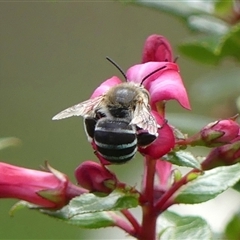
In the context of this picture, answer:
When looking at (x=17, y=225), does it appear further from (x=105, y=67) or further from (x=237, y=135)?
(x=237, y=135)

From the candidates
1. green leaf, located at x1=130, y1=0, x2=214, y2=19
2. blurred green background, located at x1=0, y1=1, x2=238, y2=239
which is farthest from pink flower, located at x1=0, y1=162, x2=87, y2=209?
blurred green background, located at x1=0, y1=1, x2=238, y2=239

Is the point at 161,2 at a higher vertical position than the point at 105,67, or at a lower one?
lower

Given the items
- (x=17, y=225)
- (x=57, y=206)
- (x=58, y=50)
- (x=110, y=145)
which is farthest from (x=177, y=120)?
(x=58, y=50)

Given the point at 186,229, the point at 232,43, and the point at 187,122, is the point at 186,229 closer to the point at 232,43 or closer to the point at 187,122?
the point at 232,43

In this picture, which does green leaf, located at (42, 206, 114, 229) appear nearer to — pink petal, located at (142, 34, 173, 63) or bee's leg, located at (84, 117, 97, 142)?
bee's leg, located at (84, 117, 97, 142)

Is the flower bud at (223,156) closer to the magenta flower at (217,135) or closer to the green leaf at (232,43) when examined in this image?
the magenta flower at (217,135)

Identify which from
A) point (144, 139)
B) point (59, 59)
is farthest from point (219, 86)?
point (59, 59)

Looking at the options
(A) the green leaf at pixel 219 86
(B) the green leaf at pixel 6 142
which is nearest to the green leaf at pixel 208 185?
(B) the green leaf at pixel 6 142
